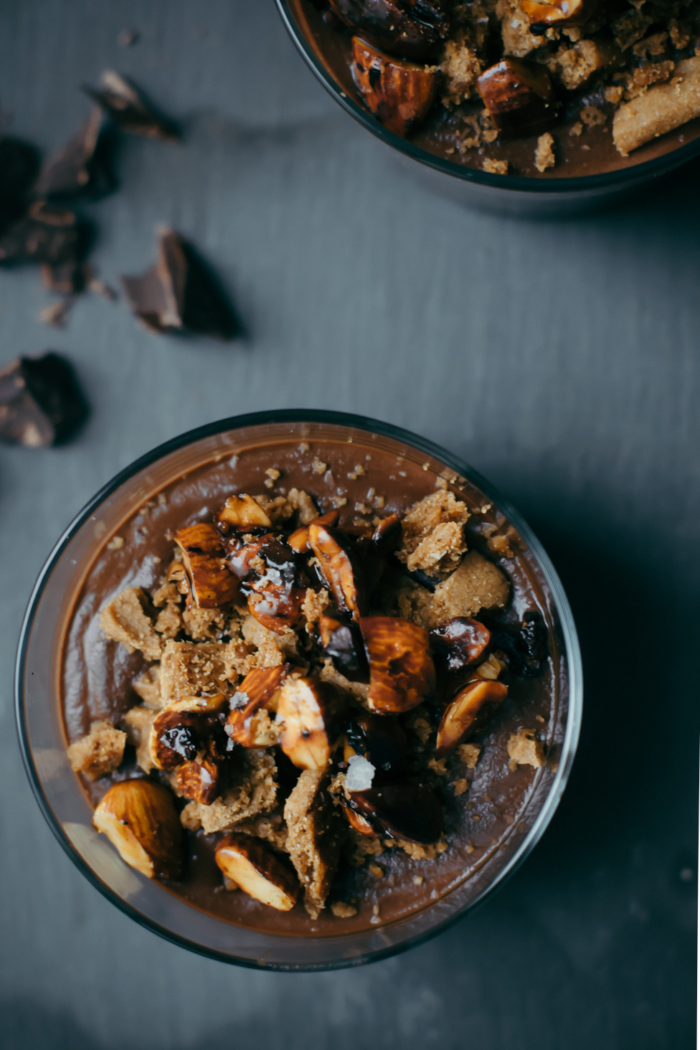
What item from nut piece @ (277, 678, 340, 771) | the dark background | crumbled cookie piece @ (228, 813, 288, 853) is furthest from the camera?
the dark background

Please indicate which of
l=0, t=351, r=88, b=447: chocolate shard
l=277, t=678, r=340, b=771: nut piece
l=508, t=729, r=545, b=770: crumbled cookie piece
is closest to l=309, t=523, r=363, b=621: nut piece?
l=277, t=678, r=340, b=771: nut piece

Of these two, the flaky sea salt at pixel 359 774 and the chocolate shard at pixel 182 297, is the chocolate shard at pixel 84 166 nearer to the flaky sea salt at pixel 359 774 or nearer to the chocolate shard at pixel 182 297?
the chocolate shard at pixel 182 297

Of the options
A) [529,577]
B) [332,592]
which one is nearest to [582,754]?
[529,577]

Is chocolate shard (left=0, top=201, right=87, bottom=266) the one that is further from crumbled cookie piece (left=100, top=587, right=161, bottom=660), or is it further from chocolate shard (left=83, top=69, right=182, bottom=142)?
Answer: crumbled cookie piece (left=100, top=587, right=161, bottom=660)

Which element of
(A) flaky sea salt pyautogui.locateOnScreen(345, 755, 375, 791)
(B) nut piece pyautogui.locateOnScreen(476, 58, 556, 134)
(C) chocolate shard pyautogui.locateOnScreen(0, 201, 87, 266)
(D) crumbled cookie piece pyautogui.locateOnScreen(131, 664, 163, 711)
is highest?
(B) nut piece pyautogui.locateOnScreen(476, 58, 556, 134)

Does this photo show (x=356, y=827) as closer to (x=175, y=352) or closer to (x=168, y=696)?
(x=168, y=696)

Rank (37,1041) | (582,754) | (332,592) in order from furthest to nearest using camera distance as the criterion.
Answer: (37,1041) → (582,754) → (332,592)

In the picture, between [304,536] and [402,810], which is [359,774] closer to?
[402,810]
